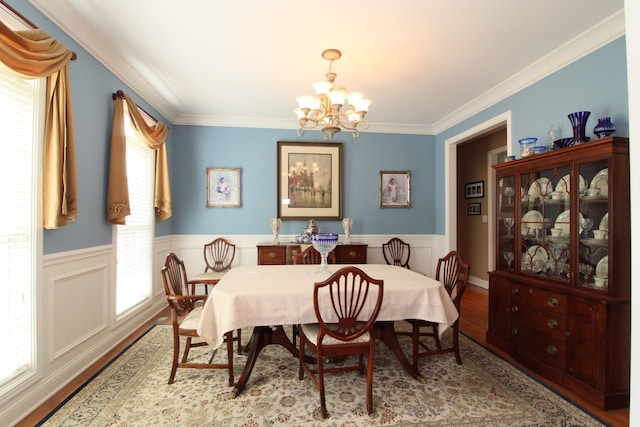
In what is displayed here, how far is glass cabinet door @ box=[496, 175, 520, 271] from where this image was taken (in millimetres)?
2844

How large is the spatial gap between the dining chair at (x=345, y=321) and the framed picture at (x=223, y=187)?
2901 millimetres

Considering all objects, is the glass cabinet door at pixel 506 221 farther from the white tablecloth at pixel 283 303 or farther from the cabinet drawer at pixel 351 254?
the cabinet drawer at pixel 351 254

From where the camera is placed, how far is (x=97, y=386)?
223cm

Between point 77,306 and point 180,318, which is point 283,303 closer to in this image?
point 180,318

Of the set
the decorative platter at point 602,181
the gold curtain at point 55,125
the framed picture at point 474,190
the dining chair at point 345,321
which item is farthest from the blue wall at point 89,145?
the framed picture at point 474,190

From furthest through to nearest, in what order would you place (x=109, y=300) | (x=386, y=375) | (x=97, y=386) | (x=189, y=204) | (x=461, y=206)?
(x=461, y=206)
(x=189, y=204)
(x=109, y=300)
(x=386, y=375)
(x=97, y=386)

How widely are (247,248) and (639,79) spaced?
4348 millimetres

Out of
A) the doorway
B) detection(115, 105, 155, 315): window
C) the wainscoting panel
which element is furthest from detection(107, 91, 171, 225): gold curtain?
the doorway

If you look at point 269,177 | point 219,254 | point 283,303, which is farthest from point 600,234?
point 219,254

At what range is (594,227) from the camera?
7.17ft

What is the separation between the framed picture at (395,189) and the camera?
4.86 meters

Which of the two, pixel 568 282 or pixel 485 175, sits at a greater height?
pixel 485 175

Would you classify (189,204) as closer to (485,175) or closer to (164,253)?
(164,253)

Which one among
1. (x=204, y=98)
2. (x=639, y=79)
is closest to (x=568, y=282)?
(x=639, y=79)
